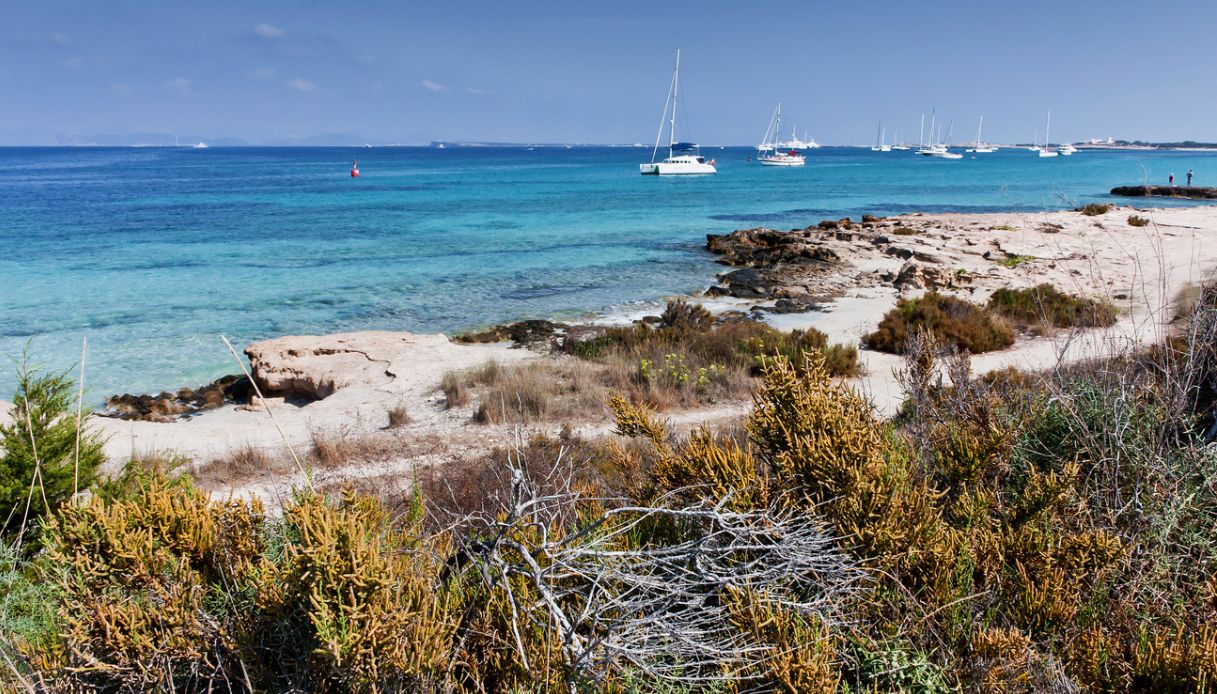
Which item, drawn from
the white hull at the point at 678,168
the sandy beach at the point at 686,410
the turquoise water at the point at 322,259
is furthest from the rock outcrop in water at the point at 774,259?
the white hull at the point at 678,168

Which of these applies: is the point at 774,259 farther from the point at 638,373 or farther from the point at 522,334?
the point at 638,373

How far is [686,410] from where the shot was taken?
9109 millimetres

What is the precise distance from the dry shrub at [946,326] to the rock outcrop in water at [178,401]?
34.5ft

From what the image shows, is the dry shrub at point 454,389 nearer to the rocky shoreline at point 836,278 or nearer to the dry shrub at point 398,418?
the dry shrub at point 398,418

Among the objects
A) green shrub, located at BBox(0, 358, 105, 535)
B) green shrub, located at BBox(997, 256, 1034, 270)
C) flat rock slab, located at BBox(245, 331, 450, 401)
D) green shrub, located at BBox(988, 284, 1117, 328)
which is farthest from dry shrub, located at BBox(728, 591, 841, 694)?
green shrub, located at BBox(997, 256, 1034, 270)

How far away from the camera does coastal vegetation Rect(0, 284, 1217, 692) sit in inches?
84.7

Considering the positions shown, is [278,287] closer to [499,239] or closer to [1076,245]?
[499,239]

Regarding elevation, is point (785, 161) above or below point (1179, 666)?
above

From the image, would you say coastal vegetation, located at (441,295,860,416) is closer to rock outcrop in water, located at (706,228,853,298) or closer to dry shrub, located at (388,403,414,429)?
dry shrub, located at (388,403,414,429)

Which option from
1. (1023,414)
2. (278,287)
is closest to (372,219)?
(278,287)

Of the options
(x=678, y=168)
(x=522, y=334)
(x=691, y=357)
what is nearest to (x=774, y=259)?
(x=522, y=334)

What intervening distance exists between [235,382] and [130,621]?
1119cm

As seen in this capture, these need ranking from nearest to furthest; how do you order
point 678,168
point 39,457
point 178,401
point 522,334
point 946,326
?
point 39,457 < point 178,401 < point 946,326 < point 522,334 < point 678,168

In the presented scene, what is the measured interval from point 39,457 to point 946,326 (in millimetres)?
11675
